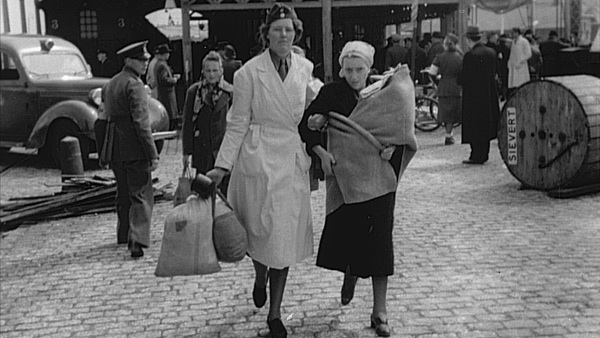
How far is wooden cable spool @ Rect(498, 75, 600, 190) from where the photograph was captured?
8.62 meters

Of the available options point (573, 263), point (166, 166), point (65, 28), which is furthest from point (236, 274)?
point (65, 28)

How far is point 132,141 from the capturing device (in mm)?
6906

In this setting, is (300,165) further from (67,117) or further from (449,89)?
(449,89)

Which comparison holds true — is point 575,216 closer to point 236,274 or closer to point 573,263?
point 573,263

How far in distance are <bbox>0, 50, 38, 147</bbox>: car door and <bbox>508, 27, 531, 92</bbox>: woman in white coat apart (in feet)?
39.8

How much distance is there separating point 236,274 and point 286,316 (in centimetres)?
123

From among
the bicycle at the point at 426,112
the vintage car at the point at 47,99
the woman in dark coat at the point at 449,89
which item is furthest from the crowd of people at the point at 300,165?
the bicycle at the point at 426,112

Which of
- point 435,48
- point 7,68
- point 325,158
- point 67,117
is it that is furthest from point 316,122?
point 435,48

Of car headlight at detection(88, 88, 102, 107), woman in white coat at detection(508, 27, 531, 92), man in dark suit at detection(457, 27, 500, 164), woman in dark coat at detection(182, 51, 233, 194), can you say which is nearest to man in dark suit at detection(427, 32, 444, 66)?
woman in white coat at detection(508, 27, 531, 92)

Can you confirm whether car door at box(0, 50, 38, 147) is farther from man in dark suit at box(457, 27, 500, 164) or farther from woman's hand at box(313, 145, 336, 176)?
woman's hand at box(313, 145, 336, 176)

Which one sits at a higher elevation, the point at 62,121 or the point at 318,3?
the point at 318,3

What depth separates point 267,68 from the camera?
4723 mm

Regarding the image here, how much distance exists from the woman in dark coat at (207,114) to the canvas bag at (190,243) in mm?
2787

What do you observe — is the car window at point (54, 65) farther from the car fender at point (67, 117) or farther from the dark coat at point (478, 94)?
the dark coat at point (478, 94)
